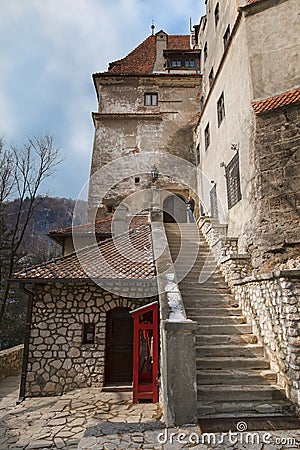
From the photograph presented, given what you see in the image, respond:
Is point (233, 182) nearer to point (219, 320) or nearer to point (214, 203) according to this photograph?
point (214, 203)

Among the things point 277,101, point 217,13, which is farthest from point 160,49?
point 277,101

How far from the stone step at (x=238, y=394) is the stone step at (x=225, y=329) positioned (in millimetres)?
1348

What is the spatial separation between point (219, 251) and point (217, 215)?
2.75 m

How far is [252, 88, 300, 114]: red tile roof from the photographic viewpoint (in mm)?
6984

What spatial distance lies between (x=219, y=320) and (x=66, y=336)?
13.3 feet

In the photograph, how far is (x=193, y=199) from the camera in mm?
16203

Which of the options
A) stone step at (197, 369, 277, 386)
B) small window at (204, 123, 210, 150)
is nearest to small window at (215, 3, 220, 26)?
small window at (204, 123, 210, 150)

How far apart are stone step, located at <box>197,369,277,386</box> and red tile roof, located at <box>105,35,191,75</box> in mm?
17920

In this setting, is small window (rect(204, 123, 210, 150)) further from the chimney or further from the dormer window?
the chimney

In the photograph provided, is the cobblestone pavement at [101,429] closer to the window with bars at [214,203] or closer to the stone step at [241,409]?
the stone step at [241,409]

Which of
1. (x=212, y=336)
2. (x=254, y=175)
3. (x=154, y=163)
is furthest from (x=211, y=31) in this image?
(x=212, y=336)

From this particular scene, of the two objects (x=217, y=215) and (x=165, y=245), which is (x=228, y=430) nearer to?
(x=165, y=245)

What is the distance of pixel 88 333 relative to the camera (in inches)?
314

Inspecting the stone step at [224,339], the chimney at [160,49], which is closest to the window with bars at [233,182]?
the stone step at [224,339]
